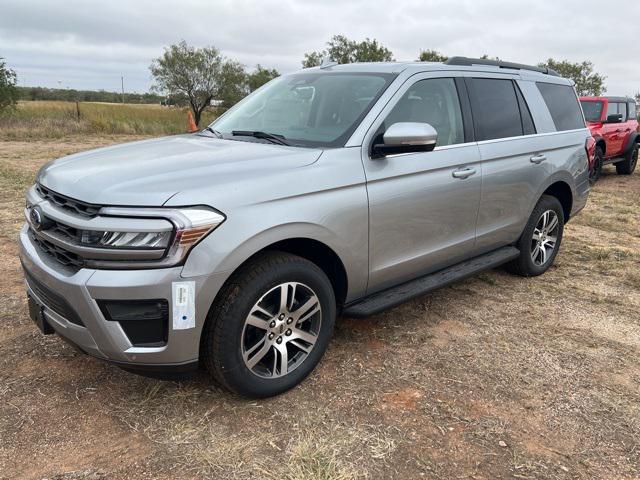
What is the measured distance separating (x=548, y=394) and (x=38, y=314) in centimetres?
278

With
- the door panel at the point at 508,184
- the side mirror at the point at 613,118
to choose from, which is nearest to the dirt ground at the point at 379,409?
the door panel at the point at 508,184

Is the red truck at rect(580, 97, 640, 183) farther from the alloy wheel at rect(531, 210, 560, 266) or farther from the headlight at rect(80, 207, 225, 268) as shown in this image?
the headlight at rect(80, 207, 225, 268)

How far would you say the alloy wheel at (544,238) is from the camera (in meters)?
4.73

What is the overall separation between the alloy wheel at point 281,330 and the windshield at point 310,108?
91cm

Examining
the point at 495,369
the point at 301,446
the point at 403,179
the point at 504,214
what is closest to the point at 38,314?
the point at 301,446

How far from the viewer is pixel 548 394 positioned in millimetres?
2926

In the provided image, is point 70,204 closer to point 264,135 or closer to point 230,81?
point 264,135

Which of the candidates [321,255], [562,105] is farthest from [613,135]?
[321,255]

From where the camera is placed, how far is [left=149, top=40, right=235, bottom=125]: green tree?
118ft

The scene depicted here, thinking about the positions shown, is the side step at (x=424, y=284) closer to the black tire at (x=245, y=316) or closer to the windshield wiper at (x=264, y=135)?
the black tire at (x=245, y=316)

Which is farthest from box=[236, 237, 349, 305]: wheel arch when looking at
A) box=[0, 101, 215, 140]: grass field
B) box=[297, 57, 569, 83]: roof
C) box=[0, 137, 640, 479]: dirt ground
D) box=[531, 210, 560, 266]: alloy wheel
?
box=[0, 101, 215, 140]: grass field

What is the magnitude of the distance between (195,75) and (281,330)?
36616 mm

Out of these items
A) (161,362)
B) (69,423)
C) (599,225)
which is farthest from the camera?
(599,225)

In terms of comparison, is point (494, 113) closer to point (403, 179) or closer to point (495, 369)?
point (403, 179)
